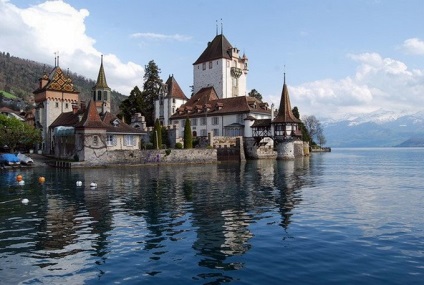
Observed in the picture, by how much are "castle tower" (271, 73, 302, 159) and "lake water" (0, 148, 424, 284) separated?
155 ft

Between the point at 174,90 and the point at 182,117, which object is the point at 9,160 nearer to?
the point at 182,117

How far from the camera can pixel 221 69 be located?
97062mm

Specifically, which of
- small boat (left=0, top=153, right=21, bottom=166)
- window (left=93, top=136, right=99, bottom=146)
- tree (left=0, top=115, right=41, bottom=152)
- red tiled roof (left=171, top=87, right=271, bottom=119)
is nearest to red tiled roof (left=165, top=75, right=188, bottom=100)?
red tiled roof (left=171, top=87, right=271, bottom=119)

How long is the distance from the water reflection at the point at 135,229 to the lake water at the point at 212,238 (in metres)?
0.04

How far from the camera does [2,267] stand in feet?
41.7

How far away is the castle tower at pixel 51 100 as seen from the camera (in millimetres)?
77188

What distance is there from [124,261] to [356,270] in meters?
7.61

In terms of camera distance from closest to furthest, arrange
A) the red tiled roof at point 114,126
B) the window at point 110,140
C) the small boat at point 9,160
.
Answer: the small boat at point 9,160
the red tiled roof at point 114,126
the window at point 110,140

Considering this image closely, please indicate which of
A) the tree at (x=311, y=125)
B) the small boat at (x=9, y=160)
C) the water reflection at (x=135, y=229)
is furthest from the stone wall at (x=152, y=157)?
the tree at (x=311, y=125)

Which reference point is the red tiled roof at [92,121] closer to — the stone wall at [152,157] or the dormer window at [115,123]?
the dormer window at [115,123]

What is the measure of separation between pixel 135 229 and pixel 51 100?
66793 mm

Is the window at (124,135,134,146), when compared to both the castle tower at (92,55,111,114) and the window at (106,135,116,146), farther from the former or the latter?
the castle tower at (92,55,111,114)

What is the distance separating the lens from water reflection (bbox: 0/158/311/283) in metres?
12.9

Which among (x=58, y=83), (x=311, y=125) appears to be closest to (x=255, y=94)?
(x=311, y=125)
